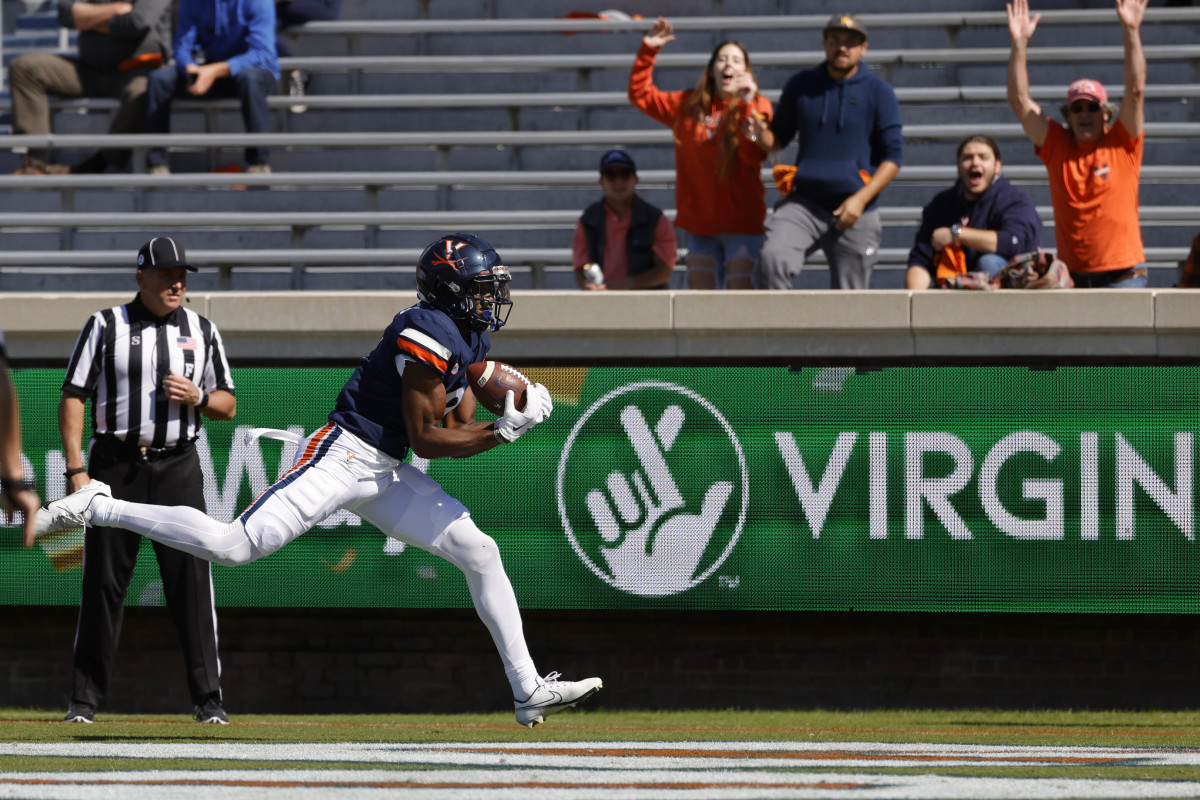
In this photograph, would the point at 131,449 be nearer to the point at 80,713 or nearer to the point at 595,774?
the point at 80,713

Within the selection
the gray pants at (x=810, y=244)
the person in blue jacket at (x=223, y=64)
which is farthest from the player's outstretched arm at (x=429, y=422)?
the person in blue jacket at (x=223, y=64)

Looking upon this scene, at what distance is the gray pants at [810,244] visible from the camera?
8.52m

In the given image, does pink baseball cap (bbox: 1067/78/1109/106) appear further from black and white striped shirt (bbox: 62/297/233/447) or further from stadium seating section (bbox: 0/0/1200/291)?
black and white striped shirt (bbox: 62/297/233/447)

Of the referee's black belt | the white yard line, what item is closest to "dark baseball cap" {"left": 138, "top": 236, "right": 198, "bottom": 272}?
the referee's black belt

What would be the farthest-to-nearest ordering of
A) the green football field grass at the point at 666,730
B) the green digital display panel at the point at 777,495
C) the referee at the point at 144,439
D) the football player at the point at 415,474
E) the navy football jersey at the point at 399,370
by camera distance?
the green digital display panel at the point at 777,495 < the referee at the point at 144,439 < the football player at the point at 415,474 < the navy football jersey at the point at 399,370 < the green football field grass at the point at 666,730

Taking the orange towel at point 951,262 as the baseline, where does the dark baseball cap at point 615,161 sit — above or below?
above

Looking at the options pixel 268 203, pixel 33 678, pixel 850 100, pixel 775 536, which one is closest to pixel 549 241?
pixel 268 203

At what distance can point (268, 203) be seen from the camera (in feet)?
36.8

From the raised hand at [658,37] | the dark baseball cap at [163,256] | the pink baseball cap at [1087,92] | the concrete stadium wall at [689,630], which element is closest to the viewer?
the dark baseball cap at [163,256]

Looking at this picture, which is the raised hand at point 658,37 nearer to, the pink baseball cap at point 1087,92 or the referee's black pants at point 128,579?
the pink baseball cap at point 1087,92

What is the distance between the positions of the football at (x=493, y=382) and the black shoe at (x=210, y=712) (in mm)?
1956

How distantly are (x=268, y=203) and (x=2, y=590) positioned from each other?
12.6 feet

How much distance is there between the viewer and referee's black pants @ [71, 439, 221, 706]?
7039 mm

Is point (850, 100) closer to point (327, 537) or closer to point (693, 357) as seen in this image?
point (693, 357)
